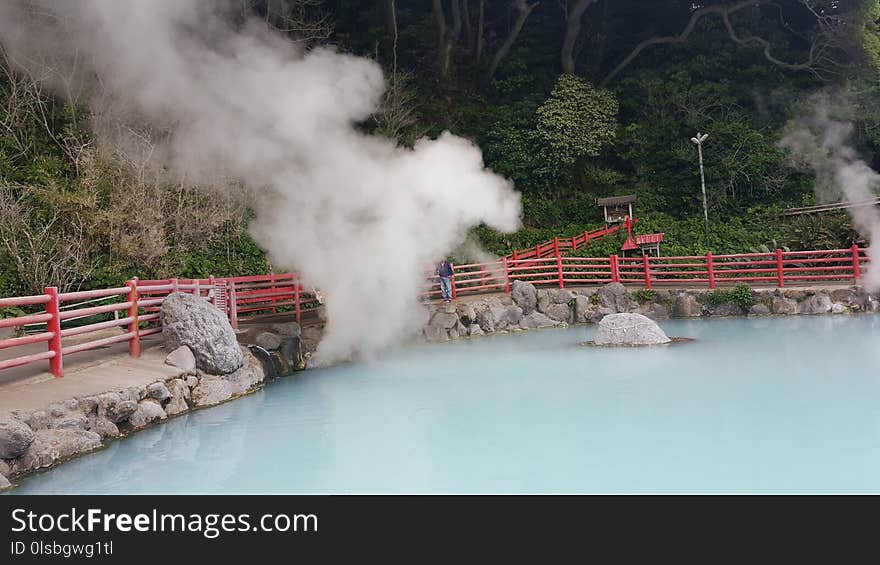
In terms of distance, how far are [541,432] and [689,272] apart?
11175 mm

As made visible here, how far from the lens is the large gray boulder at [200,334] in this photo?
9539mm

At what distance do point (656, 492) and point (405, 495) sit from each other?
1709 millimetres

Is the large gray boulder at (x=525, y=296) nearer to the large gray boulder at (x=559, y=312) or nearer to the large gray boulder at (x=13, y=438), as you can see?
the large gray boulder at (x=559, y=312)

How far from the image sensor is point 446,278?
53.0 ft

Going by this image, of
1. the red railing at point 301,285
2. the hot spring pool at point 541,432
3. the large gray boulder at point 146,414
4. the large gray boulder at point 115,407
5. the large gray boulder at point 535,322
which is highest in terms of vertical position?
the red railing at point 301,285

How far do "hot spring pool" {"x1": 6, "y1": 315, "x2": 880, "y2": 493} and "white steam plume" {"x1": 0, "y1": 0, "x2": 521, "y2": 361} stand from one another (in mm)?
3093

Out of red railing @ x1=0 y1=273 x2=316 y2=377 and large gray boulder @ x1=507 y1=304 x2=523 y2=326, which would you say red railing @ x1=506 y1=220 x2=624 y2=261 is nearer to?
large gray boulder @ x1=507 y1=304 x2=523 y2=326

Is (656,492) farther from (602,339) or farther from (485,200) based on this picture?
(485,200)

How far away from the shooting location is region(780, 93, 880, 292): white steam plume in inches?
871

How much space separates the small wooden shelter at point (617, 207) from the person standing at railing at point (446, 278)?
8646mm

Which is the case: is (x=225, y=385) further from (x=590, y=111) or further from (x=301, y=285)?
(x=590, y=111)

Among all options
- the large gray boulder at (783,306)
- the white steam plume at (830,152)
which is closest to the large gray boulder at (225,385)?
the large gray boulder at (783,306)

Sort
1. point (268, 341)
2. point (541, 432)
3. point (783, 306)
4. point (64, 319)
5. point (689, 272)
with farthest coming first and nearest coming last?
point (689, 272) → point (783, 306) → point (268, 341) → point (64, 319) → point (541, 432)

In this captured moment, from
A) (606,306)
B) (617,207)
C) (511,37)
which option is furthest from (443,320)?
(511,37)
